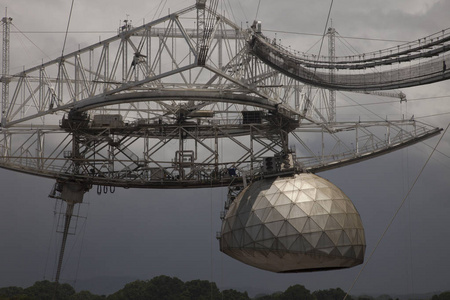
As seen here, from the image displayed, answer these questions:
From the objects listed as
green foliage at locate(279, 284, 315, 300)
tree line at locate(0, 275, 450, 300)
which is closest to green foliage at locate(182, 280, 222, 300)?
tree line at locate(0, 275, 450, 300)

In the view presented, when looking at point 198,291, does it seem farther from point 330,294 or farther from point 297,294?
point 330,294

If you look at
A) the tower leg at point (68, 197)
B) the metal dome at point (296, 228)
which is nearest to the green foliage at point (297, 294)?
the tower leg at point (68, 197)

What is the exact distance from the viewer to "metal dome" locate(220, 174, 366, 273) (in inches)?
2650

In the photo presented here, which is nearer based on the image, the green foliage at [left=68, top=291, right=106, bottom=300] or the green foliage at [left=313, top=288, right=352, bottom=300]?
the green foliage at [left=313, top=288, right=352, bottom=300]

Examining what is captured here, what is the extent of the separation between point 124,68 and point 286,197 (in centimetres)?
1805

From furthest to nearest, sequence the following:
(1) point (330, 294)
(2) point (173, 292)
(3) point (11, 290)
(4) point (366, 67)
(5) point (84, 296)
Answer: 1. (3) point (11, 290)
2. (5) point (84, 296)
3. (1) point (330, 294)
4. (2) point (173, 292)
5. (4) point (366, 67)

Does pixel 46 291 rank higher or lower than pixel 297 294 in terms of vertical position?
higher

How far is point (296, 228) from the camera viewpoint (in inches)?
2653

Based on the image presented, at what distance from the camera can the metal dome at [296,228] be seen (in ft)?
221

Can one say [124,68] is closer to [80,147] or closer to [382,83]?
[80,147]

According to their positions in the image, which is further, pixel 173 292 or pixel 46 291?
pixel 46 291

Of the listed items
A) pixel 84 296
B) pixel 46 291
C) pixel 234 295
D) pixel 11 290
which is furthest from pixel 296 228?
pixel 11 290

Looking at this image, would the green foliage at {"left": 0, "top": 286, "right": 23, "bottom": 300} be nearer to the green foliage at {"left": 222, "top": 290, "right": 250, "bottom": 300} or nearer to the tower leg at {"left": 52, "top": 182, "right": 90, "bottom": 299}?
the green foliage at {"left": 222, "top": 290, "right": 250, "bottom": 300}

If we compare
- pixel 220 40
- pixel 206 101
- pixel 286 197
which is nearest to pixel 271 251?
pixel 286 197
